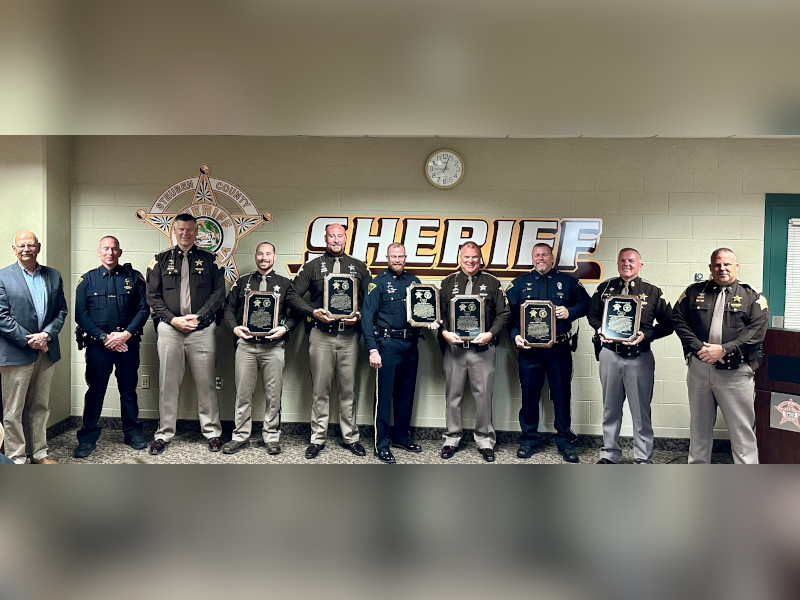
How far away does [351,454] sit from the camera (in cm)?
462

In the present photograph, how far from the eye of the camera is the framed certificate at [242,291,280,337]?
4676mm

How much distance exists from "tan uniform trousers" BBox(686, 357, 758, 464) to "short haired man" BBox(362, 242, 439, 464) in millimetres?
2017

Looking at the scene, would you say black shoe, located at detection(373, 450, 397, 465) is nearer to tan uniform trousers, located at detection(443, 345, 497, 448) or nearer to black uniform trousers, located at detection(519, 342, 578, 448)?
tan uniform trousers, located at detection(443, 345, 497, 448)

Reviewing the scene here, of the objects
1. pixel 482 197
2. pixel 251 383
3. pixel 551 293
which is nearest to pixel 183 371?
pixel 251 383

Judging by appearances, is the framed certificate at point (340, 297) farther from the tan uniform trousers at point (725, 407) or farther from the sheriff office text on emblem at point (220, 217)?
the tan uniform trousers at point (725, 407)

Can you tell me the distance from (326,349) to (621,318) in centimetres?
239

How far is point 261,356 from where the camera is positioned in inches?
186

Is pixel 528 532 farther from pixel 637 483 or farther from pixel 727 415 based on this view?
pixel 727 415
